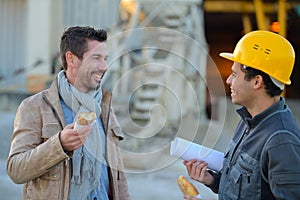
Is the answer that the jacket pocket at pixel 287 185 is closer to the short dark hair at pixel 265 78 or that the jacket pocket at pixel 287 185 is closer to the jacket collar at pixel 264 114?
the jacket collar at pixel 264 114

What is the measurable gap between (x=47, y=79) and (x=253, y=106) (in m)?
8.53

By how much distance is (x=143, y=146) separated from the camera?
7316 millimetres

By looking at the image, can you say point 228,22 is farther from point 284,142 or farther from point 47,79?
point 284,142

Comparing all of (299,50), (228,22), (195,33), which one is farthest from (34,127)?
(299,50)

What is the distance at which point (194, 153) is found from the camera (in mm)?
2535

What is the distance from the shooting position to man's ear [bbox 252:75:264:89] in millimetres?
2205

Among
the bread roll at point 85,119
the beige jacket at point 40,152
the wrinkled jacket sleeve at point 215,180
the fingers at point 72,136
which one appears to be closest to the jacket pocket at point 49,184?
the beige jacket at point 40,152

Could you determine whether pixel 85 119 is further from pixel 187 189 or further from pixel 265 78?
pixel 265 78

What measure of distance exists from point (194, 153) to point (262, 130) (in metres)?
0.47

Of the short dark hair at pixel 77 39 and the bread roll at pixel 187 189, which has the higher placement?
the short dark hair at pixel 77 39

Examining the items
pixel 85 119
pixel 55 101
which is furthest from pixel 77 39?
pixel 85 119

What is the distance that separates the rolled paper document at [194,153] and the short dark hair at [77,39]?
672 millimetres

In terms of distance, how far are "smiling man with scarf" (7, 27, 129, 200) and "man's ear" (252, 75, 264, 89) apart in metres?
0.77

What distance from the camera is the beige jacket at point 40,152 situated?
2375 millimetres
